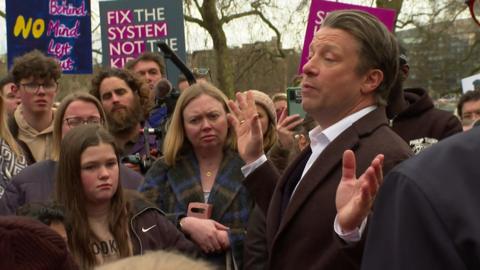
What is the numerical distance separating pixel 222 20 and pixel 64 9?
544 inches

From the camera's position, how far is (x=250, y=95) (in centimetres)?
317

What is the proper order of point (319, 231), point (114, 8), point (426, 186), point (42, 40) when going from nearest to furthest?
point (426, 186), point (319, 231), point (42, 40), point (114, 8)

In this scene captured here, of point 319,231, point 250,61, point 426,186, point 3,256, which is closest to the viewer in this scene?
point 426,186

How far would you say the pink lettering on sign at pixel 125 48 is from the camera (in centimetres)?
724

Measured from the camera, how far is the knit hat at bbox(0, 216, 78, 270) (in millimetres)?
1411

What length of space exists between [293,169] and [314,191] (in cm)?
31

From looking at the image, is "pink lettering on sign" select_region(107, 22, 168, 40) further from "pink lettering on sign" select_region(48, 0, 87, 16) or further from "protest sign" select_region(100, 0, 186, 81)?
"pink lettering on sign" select_region(48, 0, 87, 16)

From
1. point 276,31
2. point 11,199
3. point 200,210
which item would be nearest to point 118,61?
point 11,199

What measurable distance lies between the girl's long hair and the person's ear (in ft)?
4.37

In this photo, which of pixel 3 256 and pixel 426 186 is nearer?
pixel 426 186

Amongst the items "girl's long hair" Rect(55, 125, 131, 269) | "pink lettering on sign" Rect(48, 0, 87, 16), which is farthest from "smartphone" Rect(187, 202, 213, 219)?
"pink lettering on sign" Rect(48, 0, 87, 16)

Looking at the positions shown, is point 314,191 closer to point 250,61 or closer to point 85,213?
point 85,213

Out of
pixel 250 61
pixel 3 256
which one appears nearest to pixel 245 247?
pixel 3 256

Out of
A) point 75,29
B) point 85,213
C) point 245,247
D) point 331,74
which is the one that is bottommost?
point 245,247
